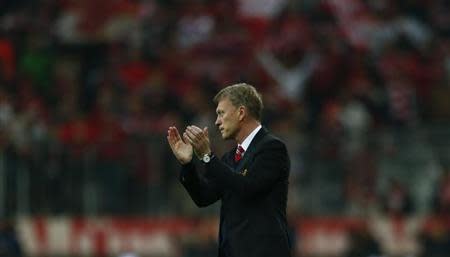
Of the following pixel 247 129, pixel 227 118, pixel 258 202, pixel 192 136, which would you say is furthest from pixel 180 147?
pixel 258 202

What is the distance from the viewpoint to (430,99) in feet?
65.0

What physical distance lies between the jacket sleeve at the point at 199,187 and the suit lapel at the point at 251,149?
0.68ft

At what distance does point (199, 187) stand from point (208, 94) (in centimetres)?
976

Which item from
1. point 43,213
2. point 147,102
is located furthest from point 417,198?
point 43,213

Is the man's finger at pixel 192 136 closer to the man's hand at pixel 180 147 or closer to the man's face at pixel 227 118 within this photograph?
the man's hand at pixel 180 147

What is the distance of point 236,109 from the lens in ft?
28.3

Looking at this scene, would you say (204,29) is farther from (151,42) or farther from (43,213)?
(43,213)

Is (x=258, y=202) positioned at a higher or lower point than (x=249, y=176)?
lower

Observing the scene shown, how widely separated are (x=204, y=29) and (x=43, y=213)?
404 cm

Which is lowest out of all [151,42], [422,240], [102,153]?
[422,240]

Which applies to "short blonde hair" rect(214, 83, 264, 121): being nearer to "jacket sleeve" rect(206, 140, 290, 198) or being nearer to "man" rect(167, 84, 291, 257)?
"man" rect(167, 84, 291, 257)

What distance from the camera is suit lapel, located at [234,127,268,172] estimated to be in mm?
8695

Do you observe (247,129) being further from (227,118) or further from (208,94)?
(208,94)

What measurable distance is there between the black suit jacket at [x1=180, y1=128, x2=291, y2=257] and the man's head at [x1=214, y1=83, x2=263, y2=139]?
136 millimetres
